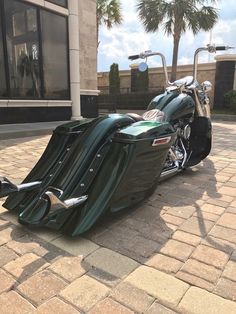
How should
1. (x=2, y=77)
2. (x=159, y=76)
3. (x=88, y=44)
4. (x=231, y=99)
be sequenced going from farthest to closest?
(x=159, y=76)
(x=231, y=99)
(x=88, y=44)
(x=2, y=77)

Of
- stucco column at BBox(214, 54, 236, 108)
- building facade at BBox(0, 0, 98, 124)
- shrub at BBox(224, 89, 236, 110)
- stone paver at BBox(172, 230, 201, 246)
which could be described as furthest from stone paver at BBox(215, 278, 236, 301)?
stucco column at BBox(214, 54, 236, 108)

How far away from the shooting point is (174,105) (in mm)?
3207

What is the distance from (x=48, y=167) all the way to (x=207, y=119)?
7.47 feet

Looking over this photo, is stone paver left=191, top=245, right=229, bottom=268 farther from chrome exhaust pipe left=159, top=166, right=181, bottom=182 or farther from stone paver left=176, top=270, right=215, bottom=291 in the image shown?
chrome exhaust pipe left=159, top=166, right=181, bottom=182

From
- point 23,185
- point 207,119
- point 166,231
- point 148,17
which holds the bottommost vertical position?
point 166,231

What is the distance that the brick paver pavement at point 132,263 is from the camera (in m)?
1.43

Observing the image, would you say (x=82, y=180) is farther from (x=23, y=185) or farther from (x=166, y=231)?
(x=166, y=231)

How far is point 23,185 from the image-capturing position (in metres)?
2.21

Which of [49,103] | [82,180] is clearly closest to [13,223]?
[82,180]

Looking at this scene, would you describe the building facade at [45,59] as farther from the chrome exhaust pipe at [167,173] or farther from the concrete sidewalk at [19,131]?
the chrome exhaust pipe at [167,173]

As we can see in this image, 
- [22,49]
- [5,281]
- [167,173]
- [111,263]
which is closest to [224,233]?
[111,263]

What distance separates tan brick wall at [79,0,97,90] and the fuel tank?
6.41 m

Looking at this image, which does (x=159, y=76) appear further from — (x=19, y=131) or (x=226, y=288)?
(x=226, y=288)

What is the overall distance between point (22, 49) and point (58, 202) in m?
6.77
